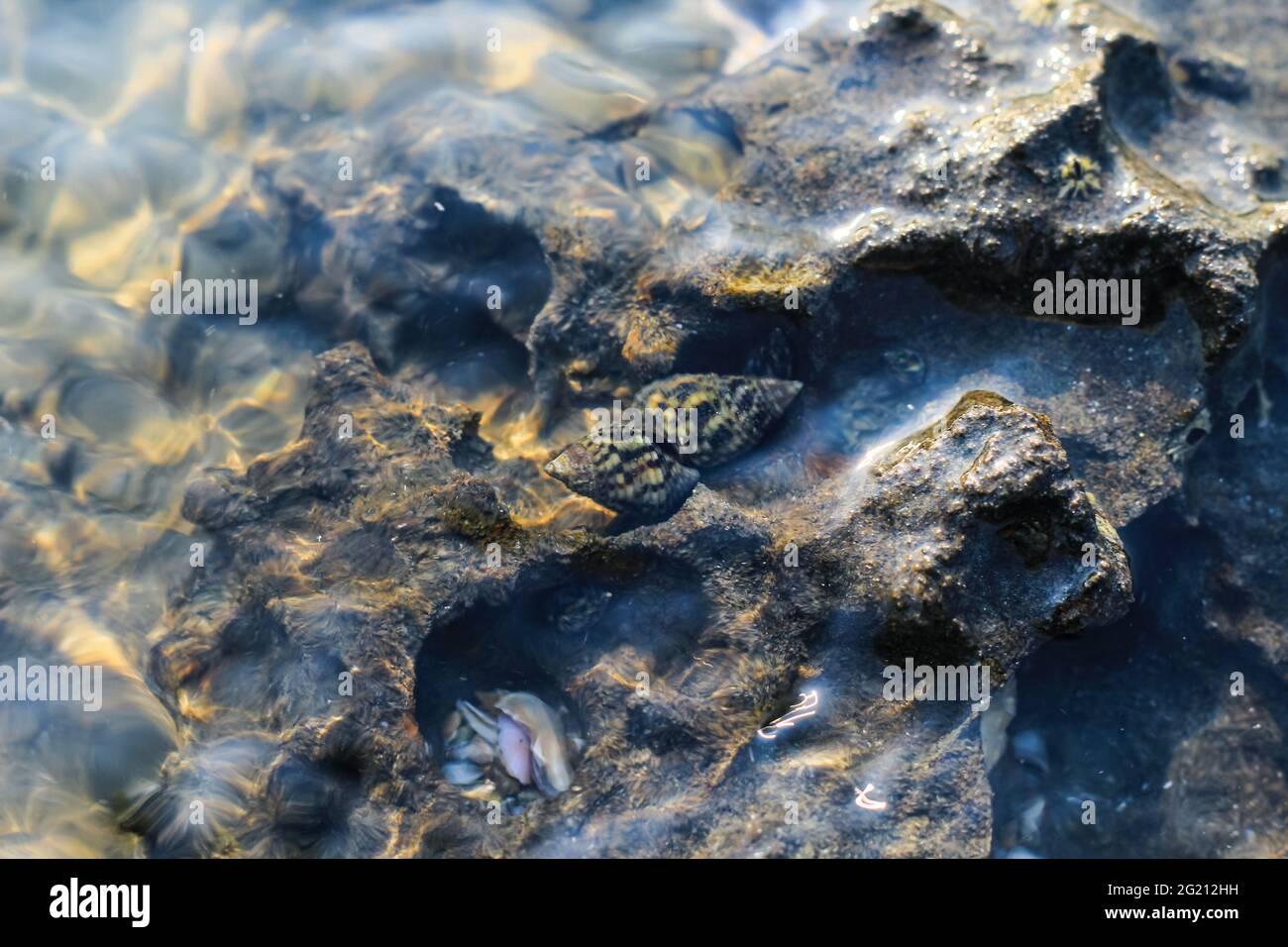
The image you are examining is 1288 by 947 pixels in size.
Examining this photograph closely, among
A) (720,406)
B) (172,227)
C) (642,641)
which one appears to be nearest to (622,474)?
(720,406)

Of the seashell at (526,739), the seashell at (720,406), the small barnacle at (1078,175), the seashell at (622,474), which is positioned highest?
the small barnacle at (1078,175)

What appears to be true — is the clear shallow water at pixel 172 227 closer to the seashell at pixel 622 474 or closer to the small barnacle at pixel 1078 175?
the seashell at pixel 622 474

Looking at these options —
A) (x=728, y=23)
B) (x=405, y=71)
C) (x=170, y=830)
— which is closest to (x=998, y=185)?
(x=728, y=23)

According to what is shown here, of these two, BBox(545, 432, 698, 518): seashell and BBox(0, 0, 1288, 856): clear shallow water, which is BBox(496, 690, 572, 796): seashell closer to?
BBox(0, 0, 1288, 856): clear shallow water

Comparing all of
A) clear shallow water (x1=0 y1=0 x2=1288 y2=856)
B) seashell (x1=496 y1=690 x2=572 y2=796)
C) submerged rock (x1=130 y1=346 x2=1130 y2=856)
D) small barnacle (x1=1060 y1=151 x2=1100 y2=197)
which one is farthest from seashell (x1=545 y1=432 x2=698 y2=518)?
small barnacle (x1=1060 y1=151 x2=1100 y2=197)

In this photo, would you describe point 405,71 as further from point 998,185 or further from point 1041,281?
point 1041,281

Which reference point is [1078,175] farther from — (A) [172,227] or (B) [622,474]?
(A) [172,227]

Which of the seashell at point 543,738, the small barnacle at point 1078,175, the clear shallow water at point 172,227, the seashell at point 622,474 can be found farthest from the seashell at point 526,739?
the small barnacle at point 1078,175
